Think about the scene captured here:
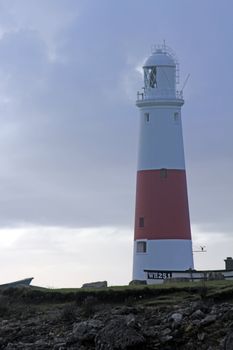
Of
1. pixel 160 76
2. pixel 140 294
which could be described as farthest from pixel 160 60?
pixel 140 294

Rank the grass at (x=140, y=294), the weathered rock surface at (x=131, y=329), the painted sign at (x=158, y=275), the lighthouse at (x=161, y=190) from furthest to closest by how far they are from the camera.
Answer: the lighthouse at (x=161, y=190)
the painted sign at (x=158, y=275)
the grass at (x=140, y=294)
the weathered rock surface at (x=131, y=329)

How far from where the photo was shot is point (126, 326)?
1014 inches

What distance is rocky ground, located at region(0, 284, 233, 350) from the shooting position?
25.3m

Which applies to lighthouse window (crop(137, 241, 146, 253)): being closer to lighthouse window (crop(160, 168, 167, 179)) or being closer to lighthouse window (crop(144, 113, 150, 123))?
lighthouse window (crop(160, 168, 167, 179))

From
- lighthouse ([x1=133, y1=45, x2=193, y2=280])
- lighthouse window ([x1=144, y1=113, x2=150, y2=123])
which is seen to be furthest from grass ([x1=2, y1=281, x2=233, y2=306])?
lighthouse window ([x1=144, y1=113, x2=150, y2=123])

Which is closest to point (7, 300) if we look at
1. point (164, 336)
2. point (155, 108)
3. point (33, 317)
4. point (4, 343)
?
point (33, 317)

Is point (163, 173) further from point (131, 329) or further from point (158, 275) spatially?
point (131, 329)

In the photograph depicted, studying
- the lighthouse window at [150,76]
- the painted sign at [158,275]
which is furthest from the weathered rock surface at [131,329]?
the lighthouse window at [150,76]

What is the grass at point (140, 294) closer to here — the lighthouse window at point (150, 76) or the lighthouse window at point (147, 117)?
the lighthouse window at point (147, 117)

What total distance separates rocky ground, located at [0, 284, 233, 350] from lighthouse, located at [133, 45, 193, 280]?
14357 millimetres

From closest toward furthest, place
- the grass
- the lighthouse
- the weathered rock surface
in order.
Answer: the weathered rock surface → the grass → the lighthouse

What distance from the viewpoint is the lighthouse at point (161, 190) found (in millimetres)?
46406

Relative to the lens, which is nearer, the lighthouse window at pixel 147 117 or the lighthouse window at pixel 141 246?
the lighthouse window at pixel 141 246

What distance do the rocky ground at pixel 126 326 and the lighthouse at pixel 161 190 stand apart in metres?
14.4
